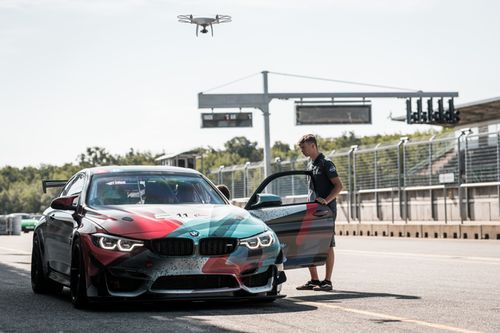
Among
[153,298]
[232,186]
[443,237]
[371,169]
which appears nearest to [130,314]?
[153,298]

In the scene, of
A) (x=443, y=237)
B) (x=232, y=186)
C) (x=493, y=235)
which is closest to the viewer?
(x=493, y=235)

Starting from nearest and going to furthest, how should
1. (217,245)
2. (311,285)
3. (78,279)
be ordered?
1. (217,245)
2. (78,279)
3. (311,285)

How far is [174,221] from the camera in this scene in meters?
9.88

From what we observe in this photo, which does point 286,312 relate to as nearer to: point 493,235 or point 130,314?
point 130,314

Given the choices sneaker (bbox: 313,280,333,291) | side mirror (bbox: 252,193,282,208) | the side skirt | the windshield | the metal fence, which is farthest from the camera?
the metal fence

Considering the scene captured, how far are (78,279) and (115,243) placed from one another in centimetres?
58

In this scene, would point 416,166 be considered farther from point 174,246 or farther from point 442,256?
point 174,246

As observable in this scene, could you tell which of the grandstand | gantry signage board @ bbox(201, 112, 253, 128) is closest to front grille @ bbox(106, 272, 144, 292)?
the grandstand

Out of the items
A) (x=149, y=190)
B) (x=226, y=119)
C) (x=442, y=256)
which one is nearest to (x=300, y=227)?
(x=149, y=190)

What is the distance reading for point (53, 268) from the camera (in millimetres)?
11594

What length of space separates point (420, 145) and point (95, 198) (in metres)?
25.5

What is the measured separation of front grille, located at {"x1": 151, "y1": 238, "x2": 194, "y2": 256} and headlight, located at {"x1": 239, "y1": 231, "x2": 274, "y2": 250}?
19.0 inches

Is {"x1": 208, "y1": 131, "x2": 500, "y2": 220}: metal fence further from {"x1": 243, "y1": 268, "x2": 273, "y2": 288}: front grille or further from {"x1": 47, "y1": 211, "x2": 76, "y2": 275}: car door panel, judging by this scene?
{"x1": 243, "y1": 268, "x2": 273, "y2": 288}: front grille

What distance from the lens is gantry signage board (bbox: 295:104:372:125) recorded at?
48.0m
